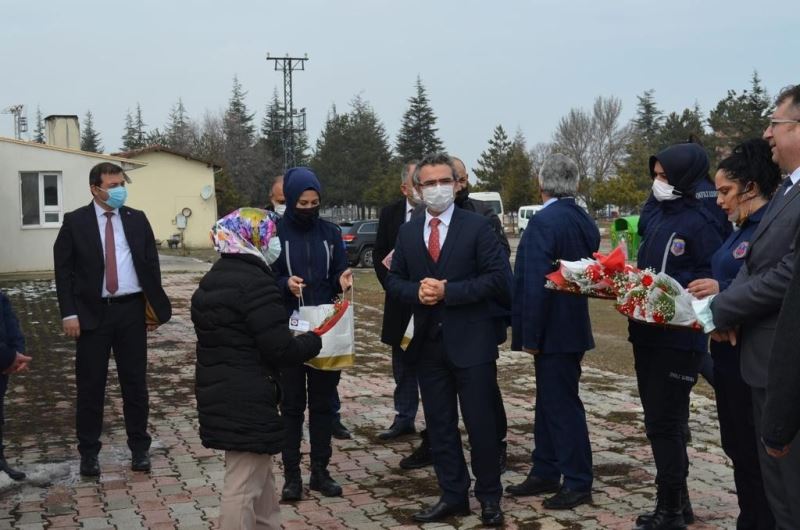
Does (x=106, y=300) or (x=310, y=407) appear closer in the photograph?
(x=310, y=407)

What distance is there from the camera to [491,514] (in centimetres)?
538

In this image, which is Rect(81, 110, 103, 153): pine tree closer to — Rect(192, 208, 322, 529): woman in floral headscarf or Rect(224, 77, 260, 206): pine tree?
Rect(224, 77, 260, 206): pine tree

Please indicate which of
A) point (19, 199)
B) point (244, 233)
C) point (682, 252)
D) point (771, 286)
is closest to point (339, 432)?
point (244, 233)

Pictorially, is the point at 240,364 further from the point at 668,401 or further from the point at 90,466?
the point at 90,466

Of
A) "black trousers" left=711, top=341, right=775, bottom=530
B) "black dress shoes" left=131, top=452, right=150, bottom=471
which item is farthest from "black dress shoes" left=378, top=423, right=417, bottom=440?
"black trousers" left=711, top=341, right=775, bottom=530

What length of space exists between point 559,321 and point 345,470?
2039 millimetres

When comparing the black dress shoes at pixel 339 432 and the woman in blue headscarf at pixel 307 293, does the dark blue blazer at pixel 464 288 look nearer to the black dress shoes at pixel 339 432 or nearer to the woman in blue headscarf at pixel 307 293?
the woman in blue headscarf at pixel 307 293

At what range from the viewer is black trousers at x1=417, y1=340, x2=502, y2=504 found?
5.43 m

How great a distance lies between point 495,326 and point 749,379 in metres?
2.05

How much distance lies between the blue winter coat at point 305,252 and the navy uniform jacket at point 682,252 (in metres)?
2.05

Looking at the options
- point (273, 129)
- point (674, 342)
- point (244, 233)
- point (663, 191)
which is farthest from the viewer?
point (273, 129)

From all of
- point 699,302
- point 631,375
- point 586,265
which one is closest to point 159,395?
point 631,375

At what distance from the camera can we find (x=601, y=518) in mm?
5461

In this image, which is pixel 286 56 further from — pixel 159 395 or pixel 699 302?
pixel 699 302
